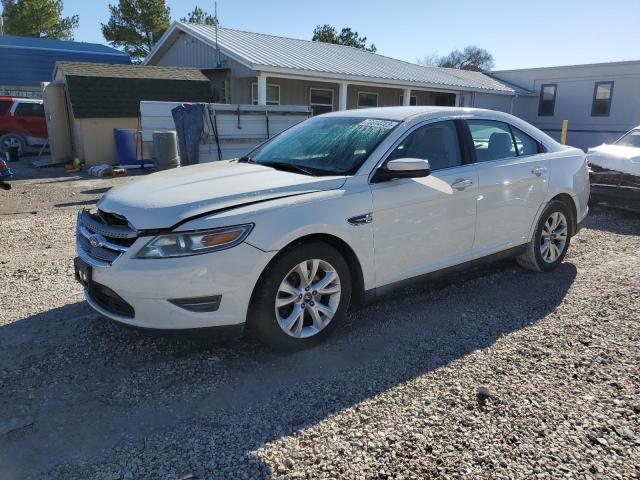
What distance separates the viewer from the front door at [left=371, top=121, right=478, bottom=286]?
12.5 feet

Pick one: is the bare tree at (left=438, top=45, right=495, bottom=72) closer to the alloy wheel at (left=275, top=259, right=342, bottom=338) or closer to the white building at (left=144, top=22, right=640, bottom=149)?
the white building at (left=144, top=22, right=640, bottom=149)

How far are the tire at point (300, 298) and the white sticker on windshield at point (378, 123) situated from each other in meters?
1.21

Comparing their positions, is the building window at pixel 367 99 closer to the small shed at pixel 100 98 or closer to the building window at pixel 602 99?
the small shed at pixel 100 98

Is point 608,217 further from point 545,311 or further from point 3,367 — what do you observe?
point 3,367

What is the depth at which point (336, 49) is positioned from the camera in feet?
70.8

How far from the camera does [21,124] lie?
17.1 meters

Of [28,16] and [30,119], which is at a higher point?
[28,16]

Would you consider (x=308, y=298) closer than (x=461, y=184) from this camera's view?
Yes

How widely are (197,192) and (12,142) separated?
16.7 metres

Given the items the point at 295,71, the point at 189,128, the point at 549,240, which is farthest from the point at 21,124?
the point at 549,240

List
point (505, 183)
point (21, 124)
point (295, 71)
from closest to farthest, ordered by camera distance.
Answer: point (505, 183)
point (295, 71)
point (21, 124)

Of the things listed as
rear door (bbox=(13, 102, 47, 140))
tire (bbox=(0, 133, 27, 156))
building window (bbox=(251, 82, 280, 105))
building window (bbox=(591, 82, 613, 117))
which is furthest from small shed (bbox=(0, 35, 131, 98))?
building window (bbox=(591, 82, 613, 117))

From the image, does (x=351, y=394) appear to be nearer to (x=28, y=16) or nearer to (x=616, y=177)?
(x=616, y=177)

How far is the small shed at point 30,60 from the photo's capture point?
24.0 meters
